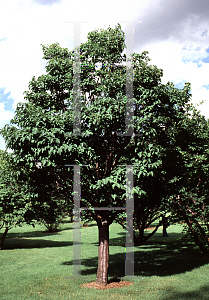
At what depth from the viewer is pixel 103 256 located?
12773 millimetres

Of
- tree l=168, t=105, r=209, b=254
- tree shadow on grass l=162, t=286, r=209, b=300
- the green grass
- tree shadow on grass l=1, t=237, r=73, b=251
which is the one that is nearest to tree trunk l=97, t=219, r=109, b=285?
the green grass

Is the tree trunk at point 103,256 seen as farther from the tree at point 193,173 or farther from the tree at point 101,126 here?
the tree at point 193,173

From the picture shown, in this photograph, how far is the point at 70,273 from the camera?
1537 cm

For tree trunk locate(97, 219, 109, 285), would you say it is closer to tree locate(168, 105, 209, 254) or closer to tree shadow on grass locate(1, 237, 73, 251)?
tree locate(168, 105, 209, 254)

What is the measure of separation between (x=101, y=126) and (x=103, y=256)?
627 centimetres

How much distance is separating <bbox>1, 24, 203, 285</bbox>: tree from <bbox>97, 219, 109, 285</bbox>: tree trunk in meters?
0.04

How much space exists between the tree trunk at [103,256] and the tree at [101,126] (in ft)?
0.14

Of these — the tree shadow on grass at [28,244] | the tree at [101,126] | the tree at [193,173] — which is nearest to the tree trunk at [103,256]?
the tree at [101,126]

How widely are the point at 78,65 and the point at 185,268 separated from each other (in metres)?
13.6

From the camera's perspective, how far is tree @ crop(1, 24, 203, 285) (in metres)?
11.0

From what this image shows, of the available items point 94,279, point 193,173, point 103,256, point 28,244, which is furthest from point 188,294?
point 28,244

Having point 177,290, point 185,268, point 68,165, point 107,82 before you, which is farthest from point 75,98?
point 185,268

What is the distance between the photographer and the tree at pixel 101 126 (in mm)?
10992

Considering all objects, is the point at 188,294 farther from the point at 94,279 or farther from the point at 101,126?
the point at 101,126
